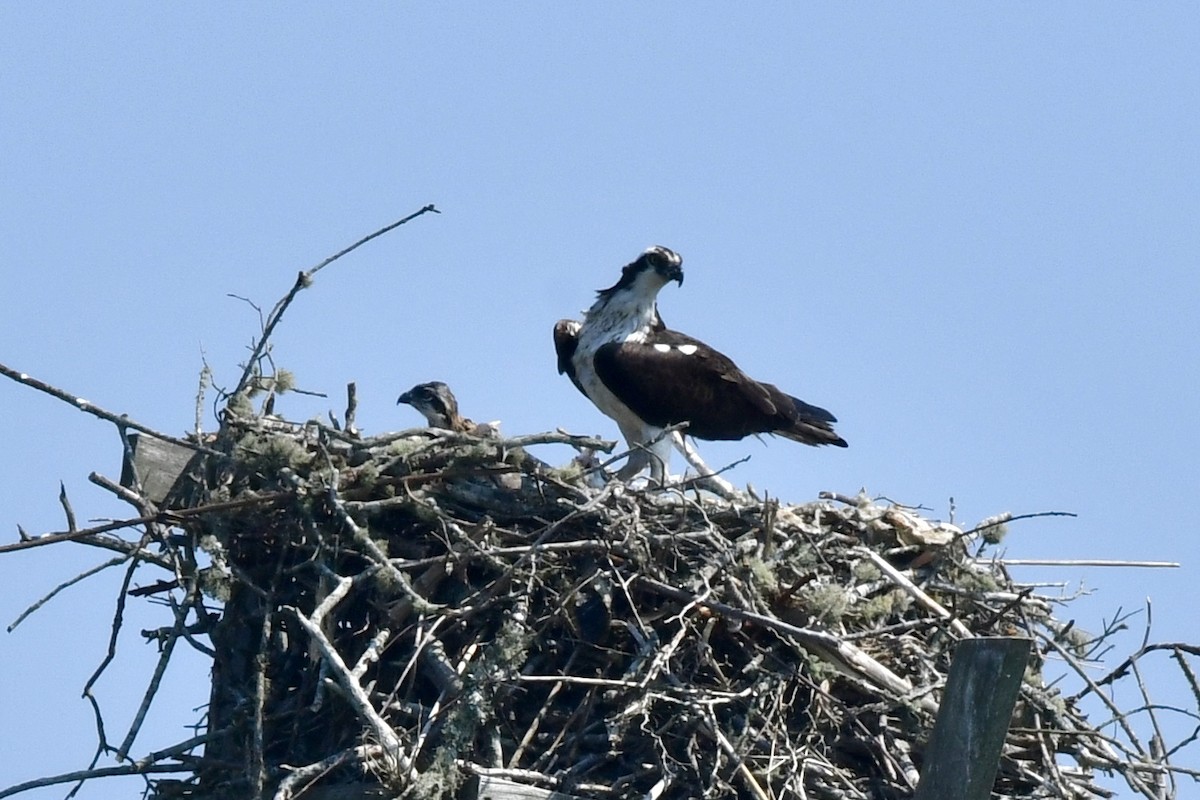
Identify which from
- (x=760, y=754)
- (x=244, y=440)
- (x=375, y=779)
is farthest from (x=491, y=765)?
(x=244, y=440)

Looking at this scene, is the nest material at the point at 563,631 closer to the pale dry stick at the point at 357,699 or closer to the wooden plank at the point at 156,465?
the pale dry stick at the point at 357,699

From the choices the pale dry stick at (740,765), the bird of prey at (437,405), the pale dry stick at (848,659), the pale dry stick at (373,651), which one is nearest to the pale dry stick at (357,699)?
the pale dry stick at (373,651)

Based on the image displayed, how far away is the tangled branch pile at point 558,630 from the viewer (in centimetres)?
546

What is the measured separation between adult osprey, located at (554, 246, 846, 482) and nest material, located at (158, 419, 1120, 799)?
1817 mm

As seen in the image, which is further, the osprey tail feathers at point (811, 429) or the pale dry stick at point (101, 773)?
the osprey tail feathers at point (811, 429)

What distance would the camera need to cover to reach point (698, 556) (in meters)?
6.04

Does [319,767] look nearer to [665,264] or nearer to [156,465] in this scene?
[156,465]

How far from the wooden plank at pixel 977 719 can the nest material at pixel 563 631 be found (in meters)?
1.12

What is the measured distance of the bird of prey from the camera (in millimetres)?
8125

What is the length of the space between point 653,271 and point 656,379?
2.11ft

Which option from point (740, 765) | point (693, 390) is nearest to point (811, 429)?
point (693, 390)

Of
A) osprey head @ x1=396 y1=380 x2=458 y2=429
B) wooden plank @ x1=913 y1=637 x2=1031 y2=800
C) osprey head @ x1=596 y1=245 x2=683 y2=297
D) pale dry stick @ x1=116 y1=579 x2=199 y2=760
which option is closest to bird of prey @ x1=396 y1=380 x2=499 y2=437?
osprey head @ x1=396 y1=380 x2=458 y2=429

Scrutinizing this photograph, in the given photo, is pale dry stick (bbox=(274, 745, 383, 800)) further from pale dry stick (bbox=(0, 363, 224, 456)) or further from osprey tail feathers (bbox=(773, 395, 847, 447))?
osprey tail feathers (bbox=(773, 395, 847, 447))

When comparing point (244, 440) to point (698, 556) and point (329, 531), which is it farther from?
point (698, 556)
